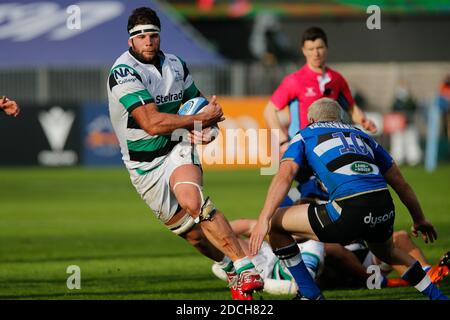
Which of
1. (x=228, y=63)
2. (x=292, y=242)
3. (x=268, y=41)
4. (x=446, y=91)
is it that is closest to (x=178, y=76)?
(x=292, y=242)

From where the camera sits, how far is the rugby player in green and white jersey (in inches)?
352

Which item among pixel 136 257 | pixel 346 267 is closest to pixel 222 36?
pixel 136 257

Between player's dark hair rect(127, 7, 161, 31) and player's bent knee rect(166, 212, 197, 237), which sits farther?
player's bent knee rect(166, 212, 197, 237)

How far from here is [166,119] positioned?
358 inches

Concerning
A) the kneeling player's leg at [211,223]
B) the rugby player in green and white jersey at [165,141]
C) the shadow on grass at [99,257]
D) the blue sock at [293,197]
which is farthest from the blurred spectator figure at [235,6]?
the kneeling player's leg at [211,223]

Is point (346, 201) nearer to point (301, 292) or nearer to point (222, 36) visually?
point (301, 292)

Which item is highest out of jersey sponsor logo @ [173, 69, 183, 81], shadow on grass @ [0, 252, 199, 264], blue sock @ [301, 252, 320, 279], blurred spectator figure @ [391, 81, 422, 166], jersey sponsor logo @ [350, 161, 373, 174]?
jersey sponsor logo @ [173, 69, 183, 81]

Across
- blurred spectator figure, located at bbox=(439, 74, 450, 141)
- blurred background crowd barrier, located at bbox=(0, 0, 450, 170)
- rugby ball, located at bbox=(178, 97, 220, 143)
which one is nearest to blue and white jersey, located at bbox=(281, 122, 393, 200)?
rugby ball, located at bbox=(178, 97, 220, 143)

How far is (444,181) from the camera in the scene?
77.0 feet

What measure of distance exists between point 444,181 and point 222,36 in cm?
1698

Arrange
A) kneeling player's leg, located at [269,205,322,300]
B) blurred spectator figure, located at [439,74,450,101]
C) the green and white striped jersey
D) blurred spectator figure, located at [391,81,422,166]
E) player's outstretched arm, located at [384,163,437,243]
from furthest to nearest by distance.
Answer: blurred spectator figure, located at [439,74,450,101] < blurred spectator figure, located at [391,81,422,166] < the green and white striped jersey < player's outstretched arm, located at [384,163,437,243] < kneeling player's leg, located at [269,205,322,300]

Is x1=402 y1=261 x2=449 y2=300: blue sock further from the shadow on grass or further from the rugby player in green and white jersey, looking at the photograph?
the shadow on grass

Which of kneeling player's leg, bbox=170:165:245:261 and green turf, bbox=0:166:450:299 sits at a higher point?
kneeling player's leg, bbox=170:165:245:261
